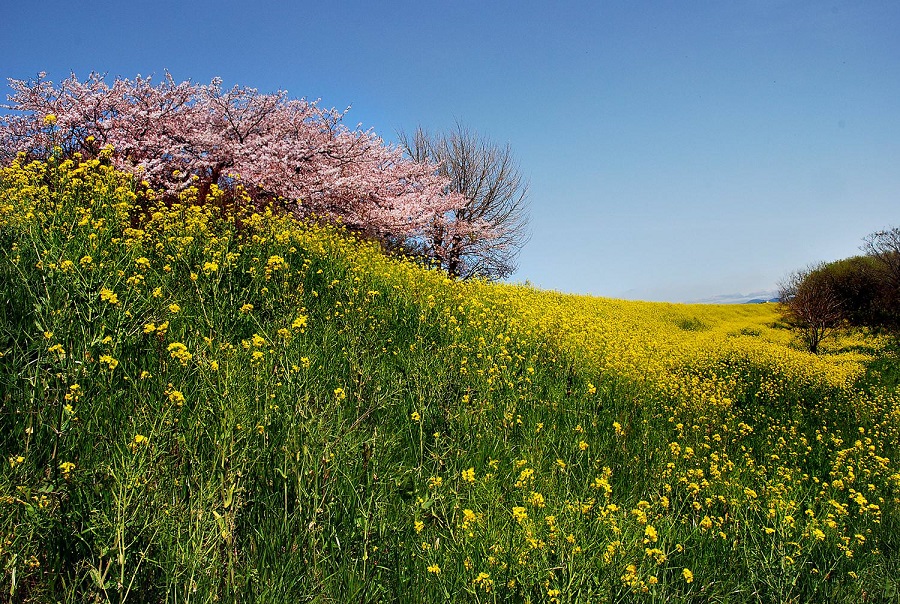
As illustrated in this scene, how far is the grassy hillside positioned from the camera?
8.00 feet

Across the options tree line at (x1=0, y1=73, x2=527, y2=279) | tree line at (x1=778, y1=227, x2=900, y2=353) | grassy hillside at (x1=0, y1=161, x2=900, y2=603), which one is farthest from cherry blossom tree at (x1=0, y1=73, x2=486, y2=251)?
tree line at (x1=778, y1=227, x2=900, y2=353)

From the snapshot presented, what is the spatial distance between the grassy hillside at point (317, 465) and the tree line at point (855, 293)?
18750mm

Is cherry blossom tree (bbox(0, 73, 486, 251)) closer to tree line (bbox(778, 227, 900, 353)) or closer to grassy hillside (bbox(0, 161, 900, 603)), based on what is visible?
grassy hillside (bbox(0, 161, 900, 603))

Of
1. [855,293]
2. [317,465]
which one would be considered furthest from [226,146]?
[855,293]

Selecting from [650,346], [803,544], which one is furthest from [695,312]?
[803,544]

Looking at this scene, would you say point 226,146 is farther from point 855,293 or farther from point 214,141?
point 855,293

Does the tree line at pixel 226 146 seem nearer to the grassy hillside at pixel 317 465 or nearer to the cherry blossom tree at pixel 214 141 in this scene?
the cherry blossom tree at pixel 214 141

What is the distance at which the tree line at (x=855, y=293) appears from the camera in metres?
22.7

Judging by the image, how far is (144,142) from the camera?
1263 centimetres

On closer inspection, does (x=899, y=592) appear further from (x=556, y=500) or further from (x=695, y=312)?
(x=695, y=312)

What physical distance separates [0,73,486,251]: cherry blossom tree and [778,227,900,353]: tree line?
63.6ft

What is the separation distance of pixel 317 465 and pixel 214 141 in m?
12.6

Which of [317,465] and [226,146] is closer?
[317,465]

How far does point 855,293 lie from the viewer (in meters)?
26.0
